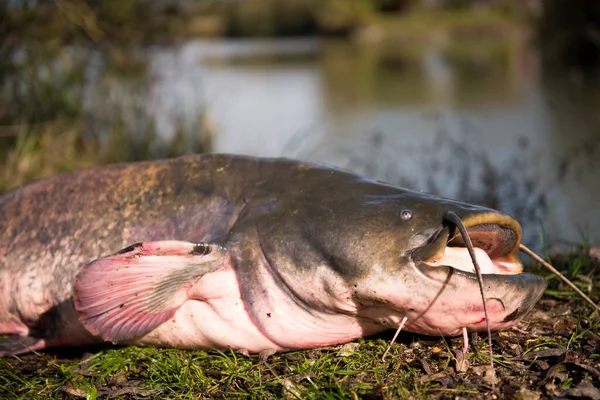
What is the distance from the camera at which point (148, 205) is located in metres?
2.71

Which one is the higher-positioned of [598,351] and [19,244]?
[19,244]

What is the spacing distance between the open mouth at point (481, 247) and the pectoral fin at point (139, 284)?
728 millimetres

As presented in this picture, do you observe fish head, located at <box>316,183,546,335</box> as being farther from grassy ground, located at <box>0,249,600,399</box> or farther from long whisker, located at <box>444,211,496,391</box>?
grassy ground, located at <box>0,249,600,399</box>

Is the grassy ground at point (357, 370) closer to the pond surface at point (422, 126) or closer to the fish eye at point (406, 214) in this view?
the fish eye at point (406, 214)

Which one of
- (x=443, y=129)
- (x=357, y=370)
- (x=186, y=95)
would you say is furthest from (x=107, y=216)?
(x=186, y=95)

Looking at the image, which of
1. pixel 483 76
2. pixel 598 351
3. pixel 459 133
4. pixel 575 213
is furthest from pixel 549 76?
pixel 598 351

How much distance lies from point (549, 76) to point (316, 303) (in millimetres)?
12925

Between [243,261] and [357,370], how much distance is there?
53 centimetres

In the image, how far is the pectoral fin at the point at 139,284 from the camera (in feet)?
7.68

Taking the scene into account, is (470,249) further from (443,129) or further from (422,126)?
(422,126)

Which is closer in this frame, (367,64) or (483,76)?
(483,76)

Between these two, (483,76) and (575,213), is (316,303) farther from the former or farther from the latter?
(483,76)

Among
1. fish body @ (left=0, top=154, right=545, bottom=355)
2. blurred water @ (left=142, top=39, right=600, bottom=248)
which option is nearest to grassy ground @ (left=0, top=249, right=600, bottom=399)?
fish body @ (left=0, top=154, right=545, bottom=355)

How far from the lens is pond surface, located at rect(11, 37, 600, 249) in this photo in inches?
216
